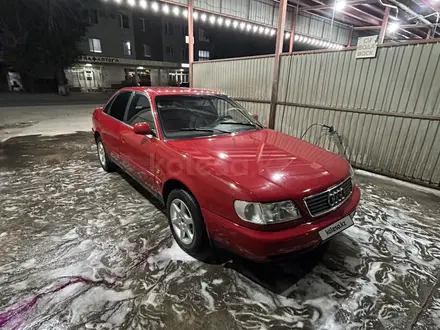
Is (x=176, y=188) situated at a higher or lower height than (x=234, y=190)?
lower

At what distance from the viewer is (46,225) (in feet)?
8.96

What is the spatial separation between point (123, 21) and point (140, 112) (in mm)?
29884

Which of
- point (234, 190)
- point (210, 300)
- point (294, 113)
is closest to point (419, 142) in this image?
point (294, 113)

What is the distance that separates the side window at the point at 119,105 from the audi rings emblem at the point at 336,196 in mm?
2881

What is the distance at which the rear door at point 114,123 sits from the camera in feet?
11.2

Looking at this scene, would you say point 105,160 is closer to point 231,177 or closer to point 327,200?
point 231,177

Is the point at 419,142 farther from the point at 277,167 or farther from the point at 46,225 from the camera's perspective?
the point at 46,225

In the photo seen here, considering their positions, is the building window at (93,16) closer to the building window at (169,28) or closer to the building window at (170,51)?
the building window at (169,28)

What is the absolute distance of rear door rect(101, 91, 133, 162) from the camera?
341cm

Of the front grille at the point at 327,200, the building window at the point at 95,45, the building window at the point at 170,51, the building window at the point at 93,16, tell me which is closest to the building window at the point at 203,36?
the building window at the point at 170,51

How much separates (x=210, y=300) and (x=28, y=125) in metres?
10.1

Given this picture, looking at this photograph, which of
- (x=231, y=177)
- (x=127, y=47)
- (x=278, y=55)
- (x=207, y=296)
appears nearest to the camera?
(x=231, y=177)

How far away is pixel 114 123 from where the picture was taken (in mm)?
3533

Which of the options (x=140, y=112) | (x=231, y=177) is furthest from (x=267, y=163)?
(x=140, y=112)
